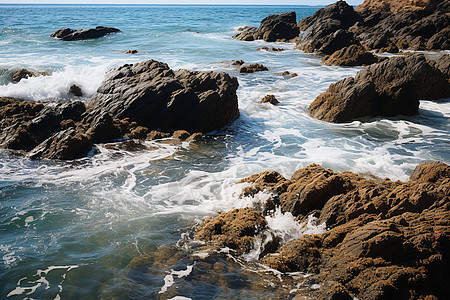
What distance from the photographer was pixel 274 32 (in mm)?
38375

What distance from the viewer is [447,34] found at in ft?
99.0

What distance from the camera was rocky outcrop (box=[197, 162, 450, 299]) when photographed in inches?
163

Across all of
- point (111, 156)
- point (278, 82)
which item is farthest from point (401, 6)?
point (111, 156)

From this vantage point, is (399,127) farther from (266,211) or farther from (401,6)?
(401,6)

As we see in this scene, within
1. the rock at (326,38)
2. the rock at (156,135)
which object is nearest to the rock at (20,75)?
the rock at (156,135)

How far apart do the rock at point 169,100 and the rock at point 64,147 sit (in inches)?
87.8

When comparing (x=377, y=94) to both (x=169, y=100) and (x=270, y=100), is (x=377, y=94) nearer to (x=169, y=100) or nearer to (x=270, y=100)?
(x=270, y=100)

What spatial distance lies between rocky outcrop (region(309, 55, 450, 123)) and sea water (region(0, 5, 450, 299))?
1.76 feet

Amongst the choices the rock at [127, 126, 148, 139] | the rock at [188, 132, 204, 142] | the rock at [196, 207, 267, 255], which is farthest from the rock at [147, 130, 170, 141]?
the rock at [196, 207, 267, 255]

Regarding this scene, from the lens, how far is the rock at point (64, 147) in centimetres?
952

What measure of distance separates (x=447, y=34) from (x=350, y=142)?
88.0 ft

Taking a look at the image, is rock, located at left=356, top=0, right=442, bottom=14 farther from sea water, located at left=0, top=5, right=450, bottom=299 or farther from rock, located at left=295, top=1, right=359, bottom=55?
sea water, located at left=0, top=5, right=450, bottom=299

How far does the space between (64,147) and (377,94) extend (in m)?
11.4

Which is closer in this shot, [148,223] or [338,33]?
[148,223]
